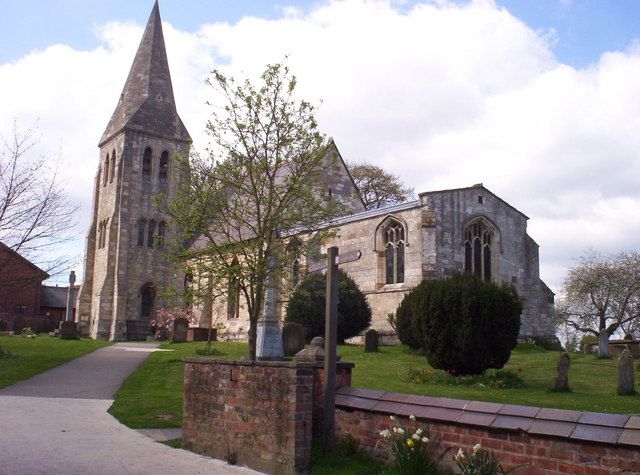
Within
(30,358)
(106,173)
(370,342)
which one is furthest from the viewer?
(106,173)

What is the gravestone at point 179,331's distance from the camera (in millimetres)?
30828

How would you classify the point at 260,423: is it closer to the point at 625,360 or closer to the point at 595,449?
the point at 595,449

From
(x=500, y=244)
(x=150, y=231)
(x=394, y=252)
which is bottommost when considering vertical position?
(x=394, y=252)

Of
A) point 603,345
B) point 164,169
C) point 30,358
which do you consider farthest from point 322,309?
point 164,169

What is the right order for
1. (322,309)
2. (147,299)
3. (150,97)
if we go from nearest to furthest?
(322,309) < (147,299) < (150,97)

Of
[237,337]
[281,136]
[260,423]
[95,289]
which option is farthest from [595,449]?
[95,289]

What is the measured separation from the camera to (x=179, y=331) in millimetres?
31000

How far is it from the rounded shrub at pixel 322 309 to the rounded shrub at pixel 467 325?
7995 mm

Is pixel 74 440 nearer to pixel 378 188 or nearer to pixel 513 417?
pixel 513 417

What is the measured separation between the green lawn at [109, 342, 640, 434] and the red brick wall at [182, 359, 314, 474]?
2146 millimetres

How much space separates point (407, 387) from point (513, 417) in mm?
7999

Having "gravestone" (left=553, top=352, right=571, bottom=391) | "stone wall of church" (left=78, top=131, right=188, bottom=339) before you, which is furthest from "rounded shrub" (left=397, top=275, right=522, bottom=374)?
"stone wall of church" (left=78, top=131, right=188, bottom=339)

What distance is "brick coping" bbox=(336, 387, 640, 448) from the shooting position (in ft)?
16.9

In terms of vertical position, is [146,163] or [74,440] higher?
[146,163]
